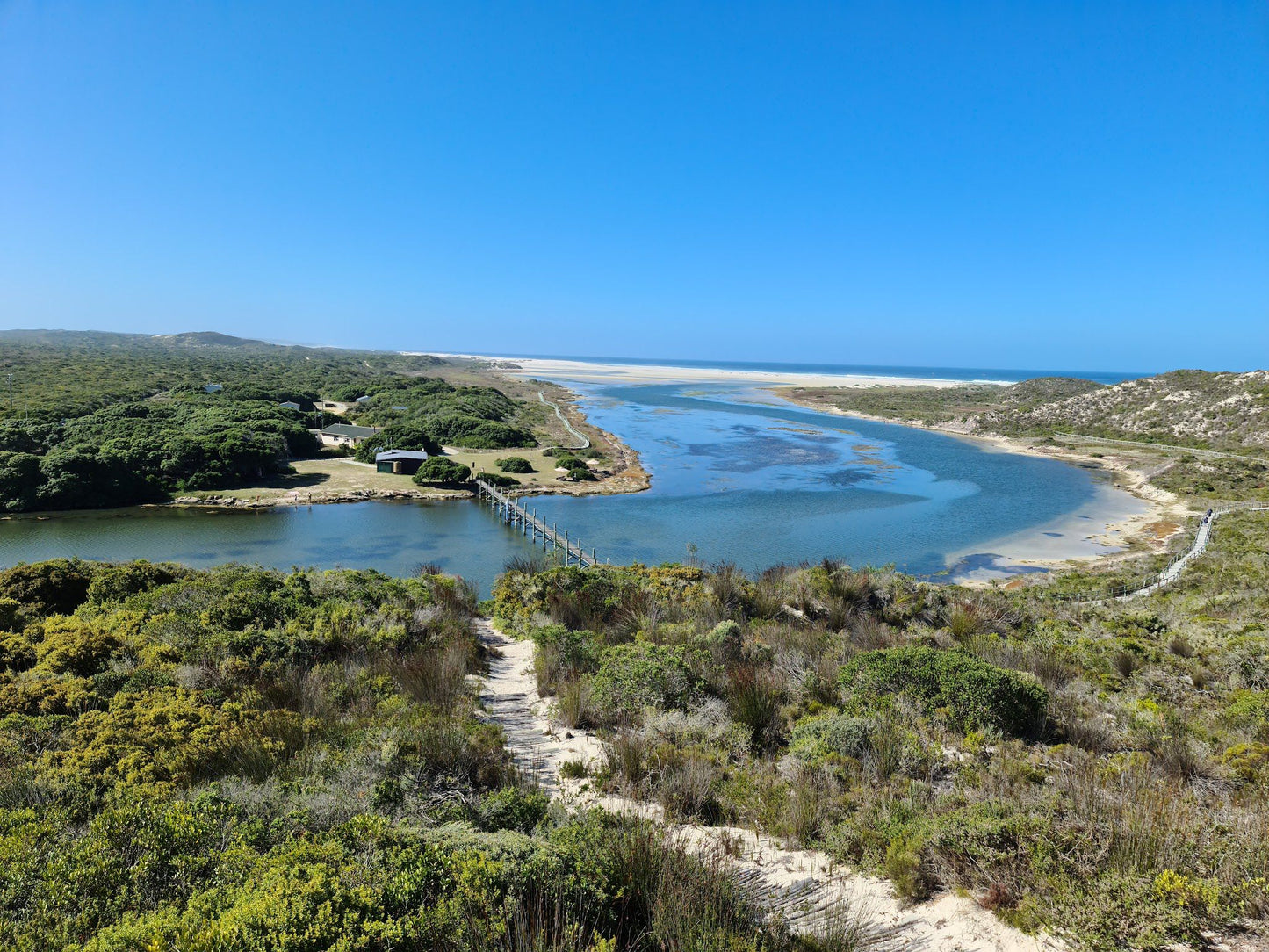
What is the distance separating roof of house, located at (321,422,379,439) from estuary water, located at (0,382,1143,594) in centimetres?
1720

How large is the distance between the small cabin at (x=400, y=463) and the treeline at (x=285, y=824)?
32.1 meters

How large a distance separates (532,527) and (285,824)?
25.2m

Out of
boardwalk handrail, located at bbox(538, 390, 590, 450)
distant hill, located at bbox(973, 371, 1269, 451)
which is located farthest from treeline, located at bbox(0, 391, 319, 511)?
distant hill, located at bbox(973, 371, 1269, 451)

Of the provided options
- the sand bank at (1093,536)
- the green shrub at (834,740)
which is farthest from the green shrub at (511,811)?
the sand bank at (1093,536)

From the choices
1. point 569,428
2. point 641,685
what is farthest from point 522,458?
point 641,685

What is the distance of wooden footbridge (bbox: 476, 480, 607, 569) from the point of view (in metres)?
24.0

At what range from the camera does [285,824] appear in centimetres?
376

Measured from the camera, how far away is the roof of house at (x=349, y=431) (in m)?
47.6

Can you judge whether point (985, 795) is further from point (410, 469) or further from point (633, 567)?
point (410, 469)

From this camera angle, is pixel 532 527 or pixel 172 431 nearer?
pixel 532 527

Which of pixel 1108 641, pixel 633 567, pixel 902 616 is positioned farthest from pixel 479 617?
pixel 1108 641

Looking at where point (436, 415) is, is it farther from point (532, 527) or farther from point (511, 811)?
point (511, 811)

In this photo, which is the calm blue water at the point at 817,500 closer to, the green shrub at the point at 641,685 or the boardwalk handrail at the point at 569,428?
the boardwalk handrail at the point at 569,428

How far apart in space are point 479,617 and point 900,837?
33.7 feet
